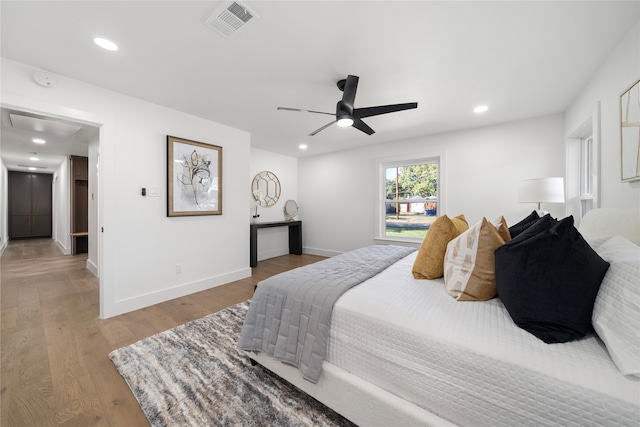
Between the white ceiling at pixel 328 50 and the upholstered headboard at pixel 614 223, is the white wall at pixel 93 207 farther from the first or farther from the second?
the upholstered headboard at pixel 614 223

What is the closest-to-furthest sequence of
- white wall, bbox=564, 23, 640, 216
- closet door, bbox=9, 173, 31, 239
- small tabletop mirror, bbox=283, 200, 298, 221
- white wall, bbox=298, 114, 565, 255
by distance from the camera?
white wall, bbox=564, 23, 640, 216, white wall, bbox=298, 114, 565, 255, small tabletop mirror, bbox=283, 200, 298, 221, closet door, bbox=9, 173, 31, 239

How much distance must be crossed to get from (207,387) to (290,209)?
Result: 4.27 meters

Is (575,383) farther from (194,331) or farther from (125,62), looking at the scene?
(125,62)

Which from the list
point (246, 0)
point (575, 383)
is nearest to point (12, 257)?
point (246, 0)

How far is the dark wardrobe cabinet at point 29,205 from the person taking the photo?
7.56 metres

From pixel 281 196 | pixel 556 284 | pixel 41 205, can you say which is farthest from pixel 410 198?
pixel 41 205

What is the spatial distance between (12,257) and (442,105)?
8586 millimetres

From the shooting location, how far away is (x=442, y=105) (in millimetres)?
2811

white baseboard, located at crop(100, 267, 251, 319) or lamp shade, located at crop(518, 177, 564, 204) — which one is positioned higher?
lamp shade, located at crop(518, 177, 564, 204)

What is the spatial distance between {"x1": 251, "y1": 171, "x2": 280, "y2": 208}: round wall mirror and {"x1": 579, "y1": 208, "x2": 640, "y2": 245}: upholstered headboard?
453 cm

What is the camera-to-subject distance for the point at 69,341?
201 cm

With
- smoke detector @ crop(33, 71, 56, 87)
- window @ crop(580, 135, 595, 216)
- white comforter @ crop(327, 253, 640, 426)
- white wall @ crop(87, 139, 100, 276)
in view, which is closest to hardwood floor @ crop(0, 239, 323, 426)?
white wall @ crop(87, 139, 100, 276)

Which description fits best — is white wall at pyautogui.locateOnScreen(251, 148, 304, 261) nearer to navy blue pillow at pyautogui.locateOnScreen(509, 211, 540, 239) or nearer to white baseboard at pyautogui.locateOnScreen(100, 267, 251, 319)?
white baseboard at pyautogui.locateOnScreen(100, 267, 251, 319)

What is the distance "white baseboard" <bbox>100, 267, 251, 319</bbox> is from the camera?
2.46m
